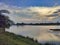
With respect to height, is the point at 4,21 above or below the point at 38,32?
above

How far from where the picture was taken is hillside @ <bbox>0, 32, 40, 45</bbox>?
142 centimetres

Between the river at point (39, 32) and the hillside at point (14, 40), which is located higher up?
the river at point (39, 32)

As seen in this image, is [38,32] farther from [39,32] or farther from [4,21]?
[4,21]

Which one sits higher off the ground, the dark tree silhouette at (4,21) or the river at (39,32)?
the dark tree silhouette at (4,21)

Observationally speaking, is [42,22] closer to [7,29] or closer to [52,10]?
[52,10]

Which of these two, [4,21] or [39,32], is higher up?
[4,21]

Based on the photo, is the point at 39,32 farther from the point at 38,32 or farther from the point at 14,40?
the point at 14,40

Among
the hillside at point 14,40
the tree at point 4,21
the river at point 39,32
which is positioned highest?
the tree at point 4,21

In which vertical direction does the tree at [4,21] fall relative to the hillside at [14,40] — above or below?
above

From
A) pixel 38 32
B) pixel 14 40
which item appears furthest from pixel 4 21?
pixel 38 32

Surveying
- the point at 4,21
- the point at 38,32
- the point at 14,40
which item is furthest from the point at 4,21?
the point at 38,32

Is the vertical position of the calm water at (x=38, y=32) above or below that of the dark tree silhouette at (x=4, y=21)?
below

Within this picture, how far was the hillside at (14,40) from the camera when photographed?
1.42 m

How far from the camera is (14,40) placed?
1429 millimetres
